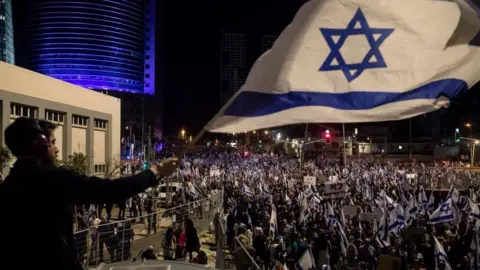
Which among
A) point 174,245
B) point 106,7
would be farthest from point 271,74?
point 106,7

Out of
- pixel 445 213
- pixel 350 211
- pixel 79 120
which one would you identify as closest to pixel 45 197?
pixel 445 213

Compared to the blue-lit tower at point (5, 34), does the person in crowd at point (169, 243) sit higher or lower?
lower

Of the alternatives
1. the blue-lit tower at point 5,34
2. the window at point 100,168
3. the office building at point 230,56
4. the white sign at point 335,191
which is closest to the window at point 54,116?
the window at point 100,168

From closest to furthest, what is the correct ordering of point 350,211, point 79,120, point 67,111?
point 350,211 < point 67,111 < point 79,120

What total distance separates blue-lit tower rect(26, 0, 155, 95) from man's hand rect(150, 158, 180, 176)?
3955 inches

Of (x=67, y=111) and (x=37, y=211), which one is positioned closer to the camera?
(x=37, y=211)

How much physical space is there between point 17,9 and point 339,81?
381 feet

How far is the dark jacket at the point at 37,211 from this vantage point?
212 cm

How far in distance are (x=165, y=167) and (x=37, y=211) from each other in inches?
24.1

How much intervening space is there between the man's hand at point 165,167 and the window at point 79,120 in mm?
29532

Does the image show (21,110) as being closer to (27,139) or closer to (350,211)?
(350,211)

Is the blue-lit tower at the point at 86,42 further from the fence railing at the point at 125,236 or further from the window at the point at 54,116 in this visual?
the fence railing at the point at 125,236

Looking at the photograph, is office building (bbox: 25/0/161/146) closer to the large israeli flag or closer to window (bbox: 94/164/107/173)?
window (bbox: 94/164/107/173)

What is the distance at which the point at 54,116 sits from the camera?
2783cm
